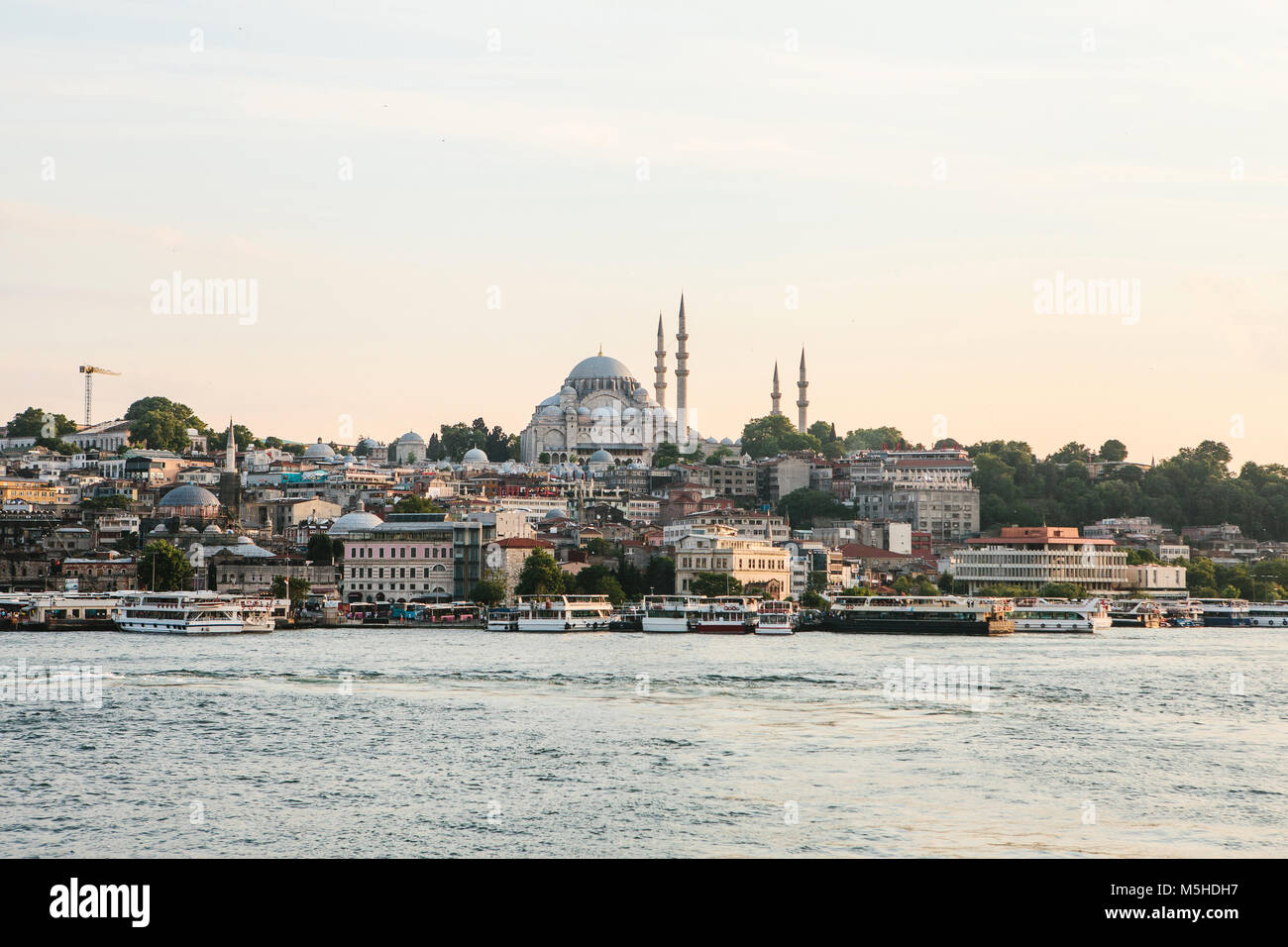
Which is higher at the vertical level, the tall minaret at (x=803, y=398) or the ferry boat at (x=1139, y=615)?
the tall minaret at (x=803, y=398)

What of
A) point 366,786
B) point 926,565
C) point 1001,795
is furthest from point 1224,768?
point 926,565

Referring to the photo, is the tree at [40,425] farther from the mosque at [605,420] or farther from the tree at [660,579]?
the tree at [660,579]

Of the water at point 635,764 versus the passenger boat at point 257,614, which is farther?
the passenger boat at point 257,614

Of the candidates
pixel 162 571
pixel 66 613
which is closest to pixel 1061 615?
pixel 162 571

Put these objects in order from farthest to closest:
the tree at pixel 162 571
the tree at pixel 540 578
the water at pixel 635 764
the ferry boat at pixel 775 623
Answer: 1. the tree at pixel 162 571
2. the tree at pixel 540 578
3. the ferry boat at pixel 775 623
4. the water at pixel 635 764

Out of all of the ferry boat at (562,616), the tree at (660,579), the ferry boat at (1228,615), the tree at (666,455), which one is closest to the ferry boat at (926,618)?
the ferry boat at (562,616)

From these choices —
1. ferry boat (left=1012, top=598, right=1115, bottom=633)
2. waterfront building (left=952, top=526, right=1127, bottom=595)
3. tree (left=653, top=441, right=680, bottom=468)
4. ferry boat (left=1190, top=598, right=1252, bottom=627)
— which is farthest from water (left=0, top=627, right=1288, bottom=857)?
tree (left=653, top=441, right=680, bottom=468)

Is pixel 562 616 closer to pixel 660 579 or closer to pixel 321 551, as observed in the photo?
pixel 660 579

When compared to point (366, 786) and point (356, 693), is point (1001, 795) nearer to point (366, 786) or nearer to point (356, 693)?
point (366, 786)
